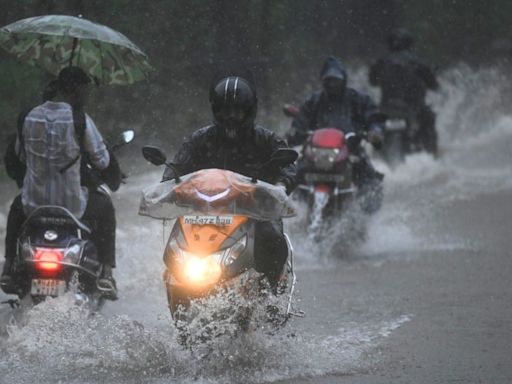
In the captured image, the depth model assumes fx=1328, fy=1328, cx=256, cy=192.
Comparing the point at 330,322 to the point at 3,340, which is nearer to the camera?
the point at 3,340

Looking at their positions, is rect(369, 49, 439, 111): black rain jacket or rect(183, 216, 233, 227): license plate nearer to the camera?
Answer: rect(183, 216, 233, 227): license plate

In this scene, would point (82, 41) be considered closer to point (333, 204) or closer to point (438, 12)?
point (333, 204)

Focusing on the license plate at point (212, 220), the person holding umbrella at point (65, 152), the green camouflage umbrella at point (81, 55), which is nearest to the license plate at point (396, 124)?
the green camouflage umbrella at point (81, 55)

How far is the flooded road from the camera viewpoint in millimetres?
6957

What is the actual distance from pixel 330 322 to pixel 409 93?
1153 centimetres

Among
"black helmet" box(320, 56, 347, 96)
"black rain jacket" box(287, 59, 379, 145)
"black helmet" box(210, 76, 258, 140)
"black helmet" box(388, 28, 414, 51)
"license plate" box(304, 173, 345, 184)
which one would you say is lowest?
"black helmet" box(210, 76, 258, 140)

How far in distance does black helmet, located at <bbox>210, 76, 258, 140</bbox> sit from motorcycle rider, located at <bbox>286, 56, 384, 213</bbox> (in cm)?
547

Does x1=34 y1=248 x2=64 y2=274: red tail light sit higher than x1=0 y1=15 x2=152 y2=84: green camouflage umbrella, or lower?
lower

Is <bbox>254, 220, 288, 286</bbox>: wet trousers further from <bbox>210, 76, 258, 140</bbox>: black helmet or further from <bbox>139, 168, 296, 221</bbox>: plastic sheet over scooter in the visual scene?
<bbox>210, 76, 258, 140</bbox>: black helmet

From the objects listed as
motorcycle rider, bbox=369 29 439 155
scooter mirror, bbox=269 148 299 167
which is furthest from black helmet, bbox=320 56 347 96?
motorcycle rider, bbox=369 29 439 155

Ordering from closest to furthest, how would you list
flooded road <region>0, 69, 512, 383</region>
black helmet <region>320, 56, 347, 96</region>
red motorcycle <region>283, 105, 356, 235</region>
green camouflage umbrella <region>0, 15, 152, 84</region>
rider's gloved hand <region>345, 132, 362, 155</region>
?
flooded road <region>0, 69, 512, 383</region>, green camouflage umbrella <region>0, 15, 152, 84</region>, red motorcycle <region>283, 105, 356, 235</region>, rider's gloved hand <region>345, 132, 362, 155</region>, black helmet <region>320, 56, 347, 96</region>

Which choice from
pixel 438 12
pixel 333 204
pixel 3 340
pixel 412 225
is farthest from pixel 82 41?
pixel 438 12

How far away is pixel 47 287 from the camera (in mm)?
7832

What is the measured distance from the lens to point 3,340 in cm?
790
